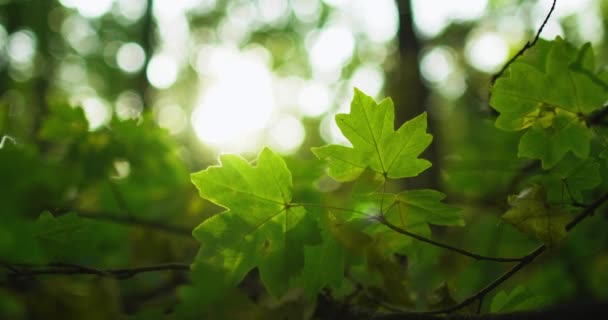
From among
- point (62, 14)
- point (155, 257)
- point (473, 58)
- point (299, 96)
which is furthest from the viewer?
point (299, 96)

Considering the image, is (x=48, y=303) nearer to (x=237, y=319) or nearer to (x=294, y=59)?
(x=237, y=319)

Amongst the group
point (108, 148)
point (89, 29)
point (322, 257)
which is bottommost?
point (322, 257)

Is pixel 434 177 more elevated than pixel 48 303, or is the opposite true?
pixel 48 303

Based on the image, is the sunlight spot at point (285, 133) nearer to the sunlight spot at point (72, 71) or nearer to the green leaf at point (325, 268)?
the sunlight spot at point (72, 71)

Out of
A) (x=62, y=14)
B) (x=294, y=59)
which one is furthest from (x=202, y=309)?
(x=62, y=14)

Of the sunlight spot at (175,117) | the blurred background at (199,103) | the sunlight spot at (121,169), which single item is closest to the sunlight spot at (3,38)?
the blurred background at (199,103)

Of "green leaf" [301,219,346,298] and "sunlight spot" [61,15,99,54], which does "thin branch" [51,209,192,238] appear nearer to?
"green leaf" [301,219,346,298]
